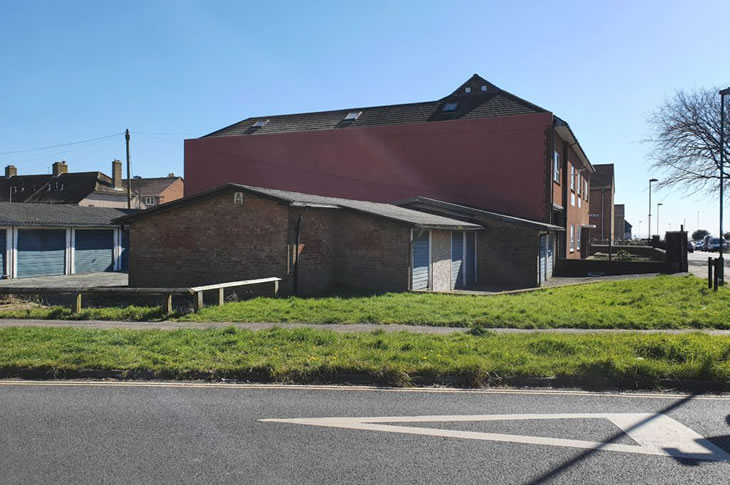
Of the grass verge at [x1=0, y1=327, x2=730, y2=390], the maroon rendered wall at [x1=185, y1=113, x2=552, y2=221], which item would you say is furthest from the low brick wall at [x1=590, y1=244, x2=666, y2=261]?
the grass verge at [x1=0, y1=327, x2=730, y2=390]

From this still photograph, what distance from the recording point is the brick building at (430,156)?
28328 millimetres

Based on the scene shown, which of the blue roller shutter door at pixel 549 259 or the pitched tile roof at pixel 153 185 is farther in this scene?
the pitched tile roof at pixel 153 185

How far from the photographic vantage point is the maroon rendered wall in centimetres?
2839

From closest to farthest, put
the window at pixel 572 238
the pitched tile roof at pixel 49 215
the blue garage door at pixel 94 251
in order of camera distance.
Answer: the pitched tile roof at pixel 49 215
the blue garage door at pixel 94 251
the window at pixel 572 238

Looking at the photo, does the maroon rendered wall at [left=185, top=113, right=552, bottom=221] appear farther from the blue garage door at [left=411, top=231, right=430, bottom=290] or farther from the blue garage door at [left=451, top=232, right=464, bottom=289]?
the blue garage door at [left=411, top=231, right=430, bottom=290]

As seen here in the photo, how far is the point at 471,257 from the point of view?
78.4 feet

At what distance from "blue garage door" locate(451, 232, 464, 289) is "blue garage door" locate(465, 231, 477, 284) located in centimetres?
65

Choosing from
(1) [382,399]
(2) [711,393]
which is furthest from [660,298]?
(1) [382,399]

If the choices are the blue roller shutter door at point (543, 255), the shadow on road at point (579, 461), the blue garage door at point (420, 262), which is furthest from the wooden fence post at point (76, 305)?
the blue roller shutter door at point (543, 255)

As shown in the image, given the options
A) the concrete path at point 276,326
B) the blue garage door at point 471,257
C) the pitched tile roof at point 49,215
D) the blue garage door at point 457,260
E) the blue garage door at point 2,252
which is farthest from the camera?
the pitched tile roof at point 49,215

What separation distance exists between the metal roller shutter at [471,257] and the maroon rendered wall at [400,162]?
5.49 meters

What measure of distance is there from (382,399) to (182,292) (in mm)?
7852

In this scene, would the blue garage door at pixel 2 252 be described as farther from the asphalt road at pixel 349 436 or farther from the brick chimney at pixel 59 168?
the brick chimney at pixel 59 168

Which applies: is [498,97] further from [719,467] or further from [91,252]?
[719,467]
